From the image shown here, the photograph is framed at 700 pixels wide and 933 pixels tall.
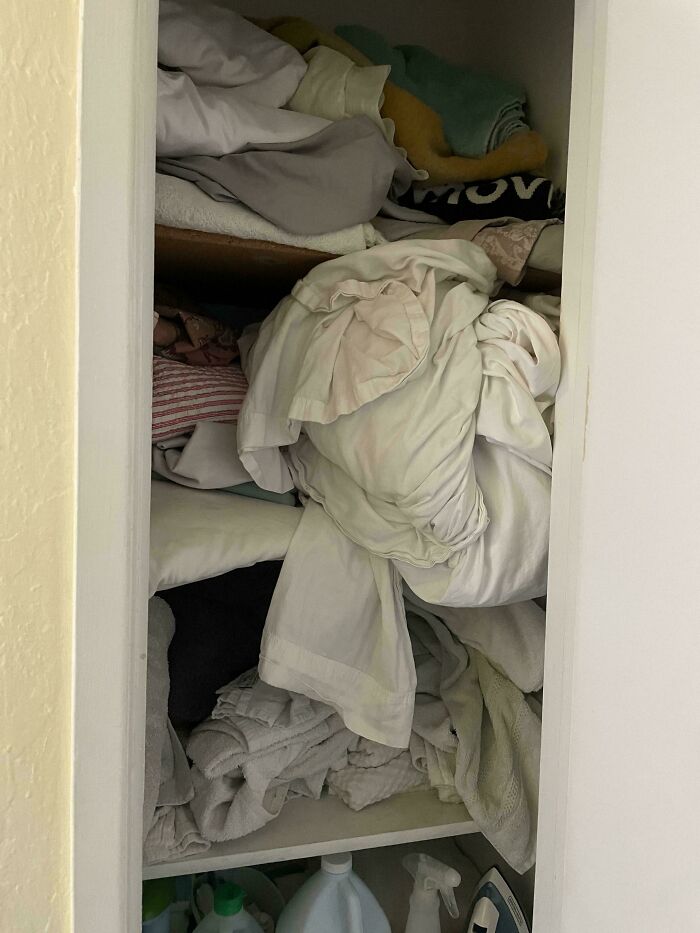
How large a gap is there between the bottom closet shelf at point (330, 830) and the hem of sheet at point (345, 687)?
168 mm

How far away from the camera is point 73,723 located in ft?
2.17

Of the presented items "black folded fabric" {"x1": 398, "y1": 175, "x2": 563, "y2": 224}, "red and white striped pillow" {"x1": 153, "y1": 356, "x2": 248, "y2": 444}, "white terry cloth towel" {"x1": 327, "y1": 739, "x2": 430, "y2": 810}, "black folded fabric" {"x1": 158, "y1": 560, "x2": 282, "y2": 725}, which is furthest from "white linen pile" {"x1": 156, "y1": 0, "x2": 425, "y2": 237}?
"white terry cloth towel" {"x1": 327, "y1": 739, "x2": 430, "y2": 810}

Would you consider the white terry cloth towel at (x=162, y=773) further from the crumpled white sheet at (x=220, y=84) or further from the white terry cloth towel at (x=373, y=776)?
the crumpled white sheet at (x=220, y=84)

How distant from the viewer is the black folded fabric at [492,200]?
3.57 ft

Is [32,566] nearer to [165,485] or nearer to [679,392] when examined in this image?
[165,485]

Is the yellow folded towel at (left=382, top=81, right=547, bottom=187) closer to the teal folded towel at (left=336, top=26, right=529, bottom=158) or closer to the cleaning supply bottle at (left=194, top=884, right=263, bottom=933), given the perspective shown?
the teal folded towel at (left=336, top=26, right=529, bottom=158)

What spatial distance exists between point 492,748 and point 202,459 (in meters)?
0.56

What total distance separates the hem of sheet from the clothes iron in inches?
13.8

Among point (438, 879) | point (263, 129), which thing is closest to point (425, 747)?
point (438, 879)

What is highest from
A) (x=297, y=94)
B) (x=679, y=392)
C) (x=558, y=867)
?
(x=297, y=94)

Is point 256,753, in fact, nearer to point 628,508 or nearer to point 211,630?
point 211,630

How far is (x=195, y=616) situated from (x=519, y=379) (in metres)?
0.51

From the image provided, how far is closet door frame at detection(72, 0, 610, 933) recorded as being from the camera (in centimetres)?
62

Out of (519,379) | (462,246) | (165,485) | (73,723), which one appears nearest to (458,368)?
(519,379)
